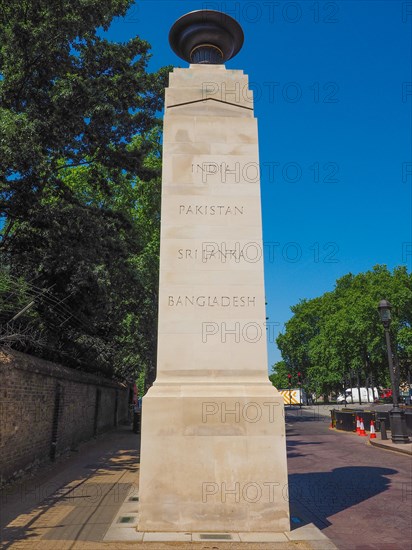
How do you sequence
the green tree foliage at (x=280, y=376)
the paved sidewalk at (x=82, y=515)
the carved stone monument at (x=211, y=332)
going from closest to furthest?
the paved sidewalk at (x=82, y=515) < the carved stone monument at (x=211, y=332) < the green tree foliage at (x=280, y=376)

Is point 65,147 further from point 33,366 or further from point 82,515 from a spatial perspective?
point 82,515

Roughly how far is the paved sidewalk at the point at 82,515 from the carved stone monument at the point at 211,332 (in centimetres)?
52

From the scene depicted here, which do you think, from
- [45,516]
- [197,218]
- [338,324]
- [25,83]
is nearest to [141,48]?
[25,83]

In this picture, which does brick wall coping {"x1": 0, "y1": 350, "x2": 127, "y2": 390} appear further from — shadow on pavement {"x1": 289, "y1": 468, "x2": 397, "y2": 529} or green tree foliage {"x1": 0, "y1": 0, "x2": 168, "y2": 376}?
shadow on pavement {"x1": 289, "y1": 468, "x2": 397, "y2": 529}

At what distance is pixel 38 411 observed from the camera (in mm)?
11617

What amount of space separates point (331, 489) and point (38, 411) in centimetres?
745

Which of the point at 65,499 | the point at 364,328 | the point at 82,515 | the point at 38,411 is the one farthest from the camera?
the point at 364,328

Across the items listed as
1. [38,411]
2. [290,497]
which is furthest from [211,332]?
[38,411]

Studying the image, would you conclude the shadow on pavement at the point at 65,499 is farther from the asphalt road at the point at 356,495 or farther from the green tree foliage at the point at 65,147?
the green tree foliage at the point at 65,147

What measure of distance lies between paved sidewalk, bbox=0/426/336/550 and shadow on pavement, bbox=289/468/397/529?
0.43 meters

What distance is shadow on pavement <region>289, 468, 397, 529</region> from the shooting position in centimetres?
752

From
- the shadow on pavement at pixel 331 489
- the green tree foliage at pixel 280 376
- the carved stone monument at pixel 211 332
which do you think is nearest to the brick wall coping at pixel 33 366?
the carved stone monument at pixel 211 332

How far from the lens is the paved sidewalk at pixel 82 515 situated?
5.59 meters

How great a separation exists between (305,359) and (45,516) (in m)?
→ 76.2
